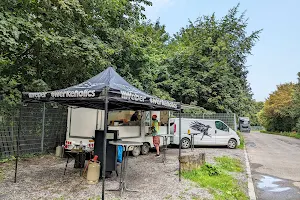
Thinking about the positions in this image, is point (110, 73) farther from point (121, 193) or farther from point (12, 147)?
point (12, 147)

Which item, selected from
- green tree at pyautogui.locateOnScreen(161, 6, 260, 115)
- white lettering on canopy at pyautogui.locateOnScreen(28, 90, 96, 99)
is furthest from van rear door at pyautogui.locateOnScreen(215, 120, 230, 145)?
white lettering on canopy at pyautogui.locateOnScreen(28, 90, 96, 99)

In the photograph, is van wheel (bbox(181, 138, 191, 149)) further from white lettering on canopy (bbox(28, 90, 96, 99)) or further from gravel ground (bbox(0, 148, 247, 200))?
white lettering on canopy (bbox(28, 90, 96, 99))

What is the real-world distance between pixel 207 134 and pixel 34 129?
29.1 ft

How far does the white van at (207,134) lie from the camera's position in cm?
1377

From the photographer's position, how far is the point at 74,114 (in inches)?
343

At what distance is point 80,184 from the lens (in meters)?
5.93

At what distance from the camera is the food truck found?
8430mm

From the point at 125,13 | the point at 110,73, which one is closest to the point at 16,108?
the point at 110,73

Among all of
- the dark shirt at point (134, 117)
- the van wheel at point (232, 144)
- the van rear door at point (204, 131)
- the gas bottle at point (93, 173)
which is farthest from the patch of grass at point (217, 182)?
the van wheel at point (232, 144)

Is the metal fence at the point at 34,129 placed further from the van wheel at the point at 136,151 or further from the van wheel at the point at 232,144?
the van wheel at the point at 232,144

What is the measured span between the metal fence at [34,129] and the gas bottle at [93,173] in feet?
13.0

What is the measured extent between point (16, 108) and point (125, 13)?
276 inches

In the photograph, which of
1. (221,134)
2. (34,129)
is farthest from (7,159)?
(221,134)

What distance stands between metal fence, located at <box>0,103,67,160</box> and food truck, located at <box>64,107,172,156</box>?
Result: 1.76m
